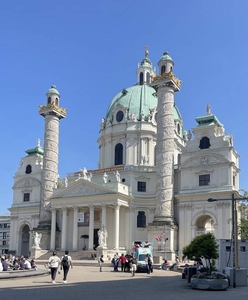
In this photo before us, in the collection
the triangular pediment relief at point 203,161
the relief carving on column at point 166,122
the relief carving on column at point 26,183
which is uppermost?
the relief carving on column at point 166,122

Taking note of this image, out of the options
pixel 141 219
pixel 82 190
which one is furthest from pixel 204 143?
pixel 82 190

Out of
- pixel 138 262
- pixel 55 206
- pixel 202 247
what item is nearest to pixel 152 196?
pixel 55 206

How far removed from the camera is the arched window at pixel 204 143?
57344 mm

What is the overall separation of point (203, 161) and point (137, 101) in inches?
843

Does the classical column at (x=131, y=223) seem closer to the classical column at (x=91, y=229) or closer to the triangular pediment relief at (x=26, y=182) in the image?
the classical column at (x=91, y=229)

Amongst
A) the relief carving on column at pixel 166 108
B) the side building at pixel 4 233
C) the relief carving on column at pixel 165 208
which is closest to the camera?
the relief carving on column at pixel 165 208

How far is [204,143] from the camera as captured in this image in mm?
57656

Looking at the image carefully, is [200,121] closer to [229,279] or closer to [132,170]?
[132,170]

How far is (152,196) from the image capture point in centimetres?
6309

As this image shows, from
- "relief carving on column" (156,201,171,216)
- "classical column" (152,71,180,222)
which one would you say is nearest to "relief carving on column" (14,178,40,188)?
"classical column" (152,71,180,222)

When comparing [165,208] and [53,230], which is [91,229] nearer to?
[53,230]

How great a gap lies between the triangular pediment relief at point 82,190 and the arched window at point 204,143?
46.3 feet

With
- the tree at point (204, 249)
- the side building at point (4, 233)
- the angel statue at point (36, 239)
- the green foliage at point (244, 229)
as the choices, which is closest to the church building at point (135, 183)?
the angel statue at point (36, 239)

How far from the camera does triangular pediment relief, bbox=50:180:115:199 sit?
60.6 meters
